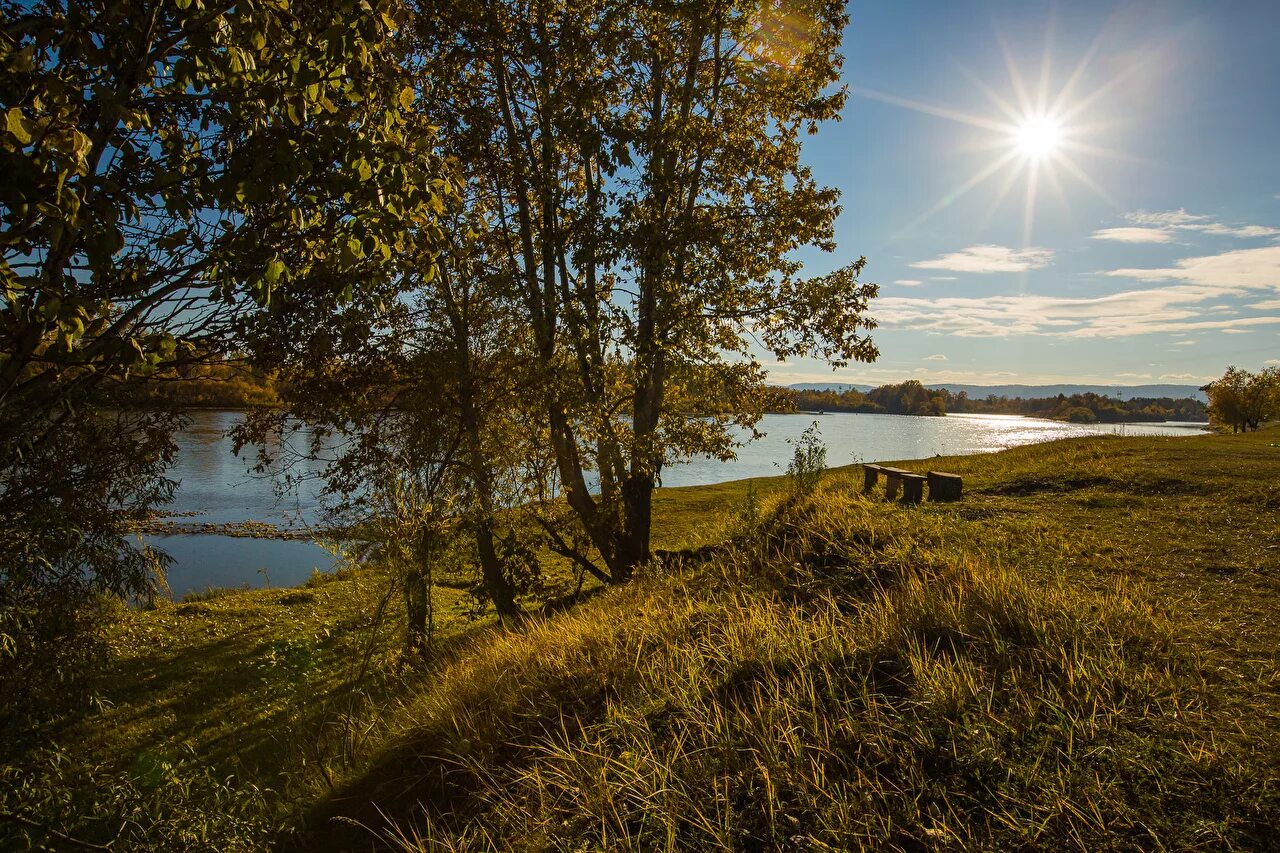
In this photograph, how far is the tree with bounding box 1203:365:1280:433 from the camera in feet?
198

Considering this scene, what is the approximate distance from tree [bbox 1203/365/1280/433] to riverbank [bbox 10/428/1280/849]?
72033mm

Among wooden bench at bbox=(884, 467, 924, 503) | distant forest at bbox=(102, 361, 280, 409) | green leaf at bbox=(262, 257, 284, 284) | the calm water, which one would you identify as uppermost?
green leaf at bbox=(262, 257, 284, 284)

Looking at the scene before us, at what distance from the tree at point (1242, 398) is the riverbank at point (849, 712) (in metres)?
72.0

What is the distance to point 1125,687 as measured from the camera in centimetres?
358

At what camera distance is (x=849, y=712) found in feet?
12.1

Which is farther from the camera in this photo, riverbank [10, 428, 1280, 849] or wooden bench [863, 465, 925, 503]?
wooden bench [863, 465, 925, 503]

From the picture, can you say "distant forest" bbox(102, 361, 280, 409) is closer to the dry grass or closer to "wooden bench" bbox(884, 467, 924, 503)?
the dry grass

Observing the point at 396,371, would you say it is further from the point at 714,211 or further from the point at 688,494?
the point at 688,494

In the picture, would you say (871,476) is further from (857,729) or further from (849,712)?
(857,729)

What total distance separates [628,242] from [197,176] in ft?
22.3

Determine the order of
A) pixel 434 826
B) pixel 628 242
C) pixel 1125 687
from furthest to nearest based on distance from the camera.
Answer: pixel 628 242
pixel 434 826
pixel 1125 687

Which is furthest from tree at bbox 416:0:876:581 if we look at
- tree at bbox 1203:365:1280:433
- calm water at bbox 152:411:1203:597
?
tree at bbox 1203:365:1280:433

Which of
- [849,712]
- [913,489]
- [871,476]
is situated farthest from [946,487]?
[849,712]

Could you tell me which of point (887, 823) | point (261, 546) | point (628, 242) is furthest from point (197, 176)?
point (261, 546)
